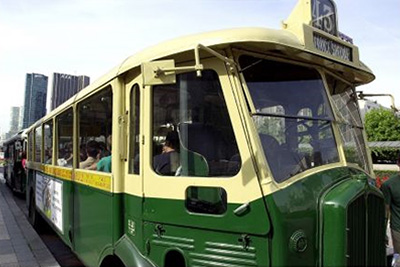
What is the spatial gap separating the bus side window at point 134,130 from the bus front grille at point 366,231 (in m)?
1.78

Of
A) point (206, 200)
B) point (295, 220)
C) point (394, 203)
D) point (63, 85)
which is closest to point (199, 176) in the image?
point (206, 200)

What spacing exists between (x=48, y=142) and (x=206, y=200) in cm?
530

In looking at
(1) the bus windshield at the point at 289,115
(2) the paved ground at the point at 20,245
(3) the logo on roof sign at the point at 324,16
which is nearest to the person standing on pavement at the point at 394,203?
(1) the bus windshield at the point at 289,115

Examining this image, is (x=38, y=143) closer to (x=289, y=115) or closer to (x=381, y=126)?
(x=289, y=115)

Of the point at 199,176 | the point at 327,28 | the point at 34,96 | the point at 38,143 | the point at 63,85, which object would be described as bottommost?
the point at 199,176

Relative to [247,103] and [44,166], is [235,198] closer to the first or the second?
[247,103]

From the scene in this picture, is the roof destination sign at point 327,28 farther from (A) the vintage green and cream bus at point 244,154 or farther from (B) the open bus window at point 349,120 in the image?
(B) the open bus window at point 349,120

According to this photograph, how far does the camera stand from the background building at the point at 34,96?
1647 inches

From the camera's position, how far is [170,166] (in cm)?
311

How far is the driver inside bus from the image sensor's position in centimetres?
309

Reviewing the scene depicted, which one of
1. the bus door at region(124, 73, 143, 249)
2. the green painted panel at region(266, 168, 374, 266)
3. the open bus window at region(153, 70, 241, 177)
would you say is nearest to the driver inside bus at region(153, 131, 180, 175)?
the open bus window at region(153, 70, 241, 177)

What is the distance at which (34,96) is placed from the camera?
138ft

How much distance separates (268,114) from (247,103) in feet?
0.64

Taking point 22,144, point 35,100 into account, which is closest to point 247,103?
point 22,144
